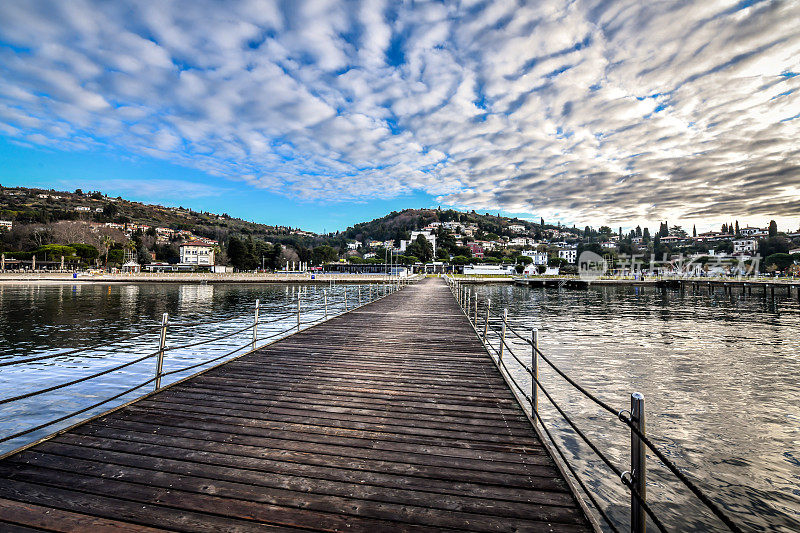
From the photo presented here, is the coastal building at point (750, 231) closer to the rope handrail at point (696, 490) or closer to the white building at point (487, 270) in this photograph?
the white building at point (487, 270)

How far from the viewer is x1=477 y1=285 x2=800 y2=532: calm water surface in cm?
568

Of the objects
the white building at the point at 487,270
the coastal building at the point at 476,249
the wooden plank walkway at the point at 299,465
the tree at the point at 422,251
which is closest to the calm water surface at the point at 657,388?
the wooden plank walkway at the point at 299,465

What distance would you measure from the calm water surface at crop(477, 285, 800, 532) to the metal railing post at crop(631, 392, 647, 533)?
324 centimetres

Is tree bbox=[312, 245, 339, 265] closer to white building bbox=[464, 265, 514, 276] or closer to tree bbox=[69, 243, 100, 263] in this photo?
white building bbox=[464, 265, 514, 276]

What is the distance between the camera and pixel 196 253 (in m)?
→ 110

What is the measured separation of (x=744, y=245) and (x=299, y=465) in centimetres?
19879

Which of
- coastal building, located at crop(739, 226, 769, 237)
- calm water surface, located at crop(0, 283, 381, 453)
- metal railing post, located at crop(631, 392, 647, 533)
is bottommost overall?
calm water surface, located at crop(0, 283, 381, 453)

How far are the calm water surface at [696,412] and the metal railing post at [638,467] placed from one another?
3.24 metres

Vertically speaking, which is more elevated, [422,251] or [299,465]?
[422,251]

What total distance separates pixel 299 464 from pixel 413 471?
1096 mm

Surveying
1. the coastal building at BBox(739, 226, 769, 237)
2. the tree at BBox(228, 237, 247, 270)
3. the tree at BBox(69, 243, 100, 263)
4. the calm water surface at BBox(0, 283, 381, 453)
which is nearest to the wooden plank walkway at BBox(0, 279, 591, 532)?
the calm water surface at BBox(0, 283, 381, 453)

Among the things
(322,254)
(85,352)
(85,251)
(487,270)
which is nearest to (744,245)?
(487,270)

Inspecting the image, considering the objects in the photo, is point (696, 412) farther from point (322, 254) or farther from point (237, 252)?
point (322, 254)

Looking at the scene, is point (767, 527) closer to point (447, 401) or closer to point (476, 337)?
point (447, 401)
